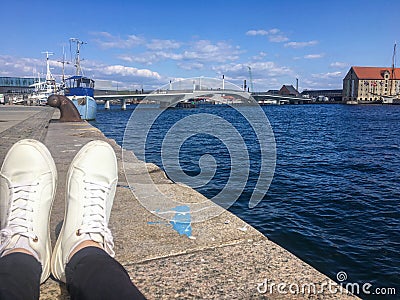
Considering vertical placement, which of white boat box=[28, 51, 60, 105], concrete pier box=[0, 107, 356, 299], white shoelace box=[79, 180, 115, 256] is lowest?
concrete pier box=[0, 107, 356, 299]

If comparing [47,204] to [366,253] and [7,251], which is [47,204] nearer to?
[7,251]

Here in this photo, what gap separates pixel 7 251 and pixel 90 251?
1.42 feet

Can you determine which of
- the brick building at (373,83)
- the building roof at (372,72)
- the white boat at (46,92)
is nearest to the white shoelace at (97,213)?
the white boat at (46,92)

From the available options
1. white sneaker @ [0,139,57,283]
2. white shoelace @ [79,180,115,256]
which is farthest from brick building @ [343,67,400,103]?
white sneaker @ [0,139,57,283]

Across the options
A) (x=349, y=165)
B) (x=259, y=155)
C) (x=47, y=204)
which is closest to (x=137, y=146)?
(x=259, y=155)

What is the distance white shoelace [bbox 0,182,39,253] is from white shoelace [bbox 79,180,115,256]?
0.30 metres

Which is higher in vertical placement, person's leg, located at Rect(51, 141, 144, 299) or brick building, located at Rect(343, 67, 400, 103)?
brick building, located at Rect(343, 67, 400, 103)

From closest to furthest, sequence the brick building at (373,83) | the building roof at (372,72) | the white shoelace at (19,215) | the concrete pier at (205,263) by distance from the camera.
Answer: the concrete pier at (205,263) < the white shoelace at (19,215) < the brick building at (373,83) < the building roof at (372,72)

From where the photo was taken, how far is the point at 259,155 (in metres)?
12.3

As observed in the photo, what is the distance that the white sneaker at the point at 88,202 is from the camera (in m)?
1.86

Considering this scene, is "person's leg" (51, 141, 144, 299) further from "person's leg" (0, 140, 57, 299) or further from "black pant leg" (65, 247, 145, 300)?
"person's leg" (0, 140, 57, 299)

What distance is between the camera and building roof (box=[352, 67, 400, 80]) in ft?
379

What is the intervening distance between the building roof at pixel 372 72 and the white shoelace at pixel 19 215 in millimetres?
129143

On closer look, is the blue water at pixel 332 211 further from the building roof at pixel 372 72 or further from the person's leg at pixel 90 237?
the building roof at pixel 372 72
